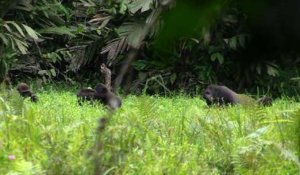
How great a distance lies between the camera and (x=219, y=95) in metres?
5.57

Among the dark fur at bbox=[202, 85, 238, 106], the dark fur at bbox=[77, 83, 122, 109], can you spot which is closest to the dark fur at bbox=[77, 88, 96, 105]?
the dark fur at bbox=[77, 83, 122, 109]

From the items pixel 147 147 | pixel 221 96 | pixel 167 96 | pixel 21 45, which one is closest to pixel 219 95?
pixel 221 96

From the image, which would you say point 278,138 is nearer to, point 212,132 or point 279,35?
point 212,132

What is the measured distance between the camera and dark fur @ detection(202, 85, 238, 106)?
17.6ft

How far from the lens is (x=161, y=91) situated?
7.14 m

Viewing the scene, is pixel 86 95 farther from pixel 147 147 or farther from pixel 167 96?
pixel 147 147

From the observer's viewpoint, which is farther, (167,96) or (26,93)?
(167,96)

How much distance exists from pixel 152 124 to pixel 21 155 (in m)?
0.97

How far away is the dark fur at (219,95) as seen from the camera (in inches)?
211

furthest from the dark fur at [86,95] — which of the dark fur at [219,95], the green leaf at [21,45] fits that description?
the green leaf at [21,45]

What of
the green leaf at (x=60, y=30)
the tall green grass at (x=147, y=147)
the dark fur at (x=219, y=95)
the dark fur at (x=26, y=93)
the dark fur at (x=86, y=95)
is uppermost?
the tall green grass at (x=147, y=147)

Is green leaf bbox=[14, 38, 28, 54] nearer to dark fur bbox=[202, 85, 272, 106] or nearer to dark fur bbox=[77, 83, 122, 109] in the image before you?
dark fur bbox=[77, 83, 122, 109]

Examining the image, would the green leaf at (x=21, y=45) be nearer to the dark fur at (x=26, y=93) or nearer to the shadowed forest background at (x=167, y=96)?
the shadowed forest background at (x=167, y=96)

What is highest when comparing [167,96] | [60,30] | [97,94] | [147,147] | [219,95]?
[147,147]
